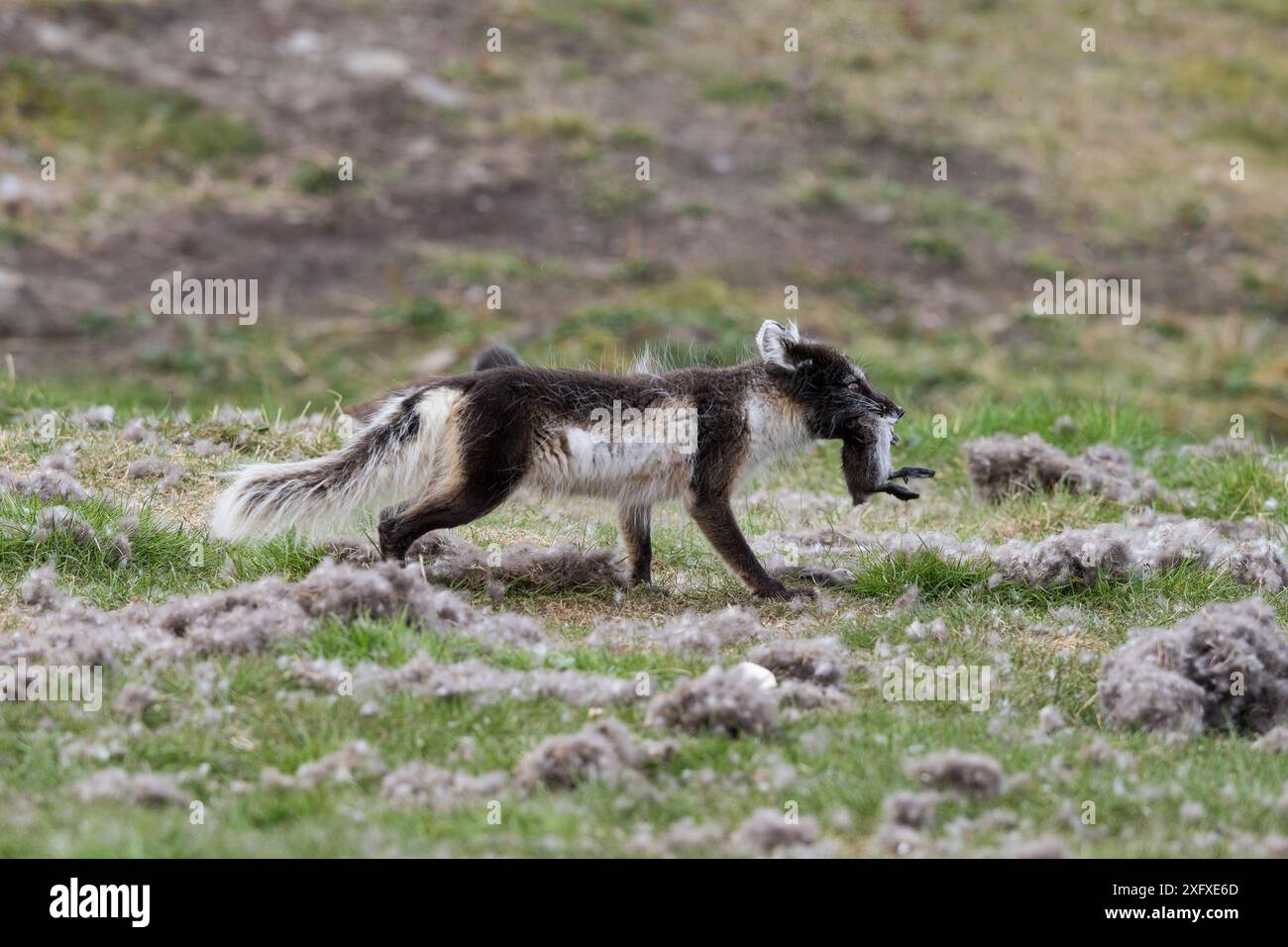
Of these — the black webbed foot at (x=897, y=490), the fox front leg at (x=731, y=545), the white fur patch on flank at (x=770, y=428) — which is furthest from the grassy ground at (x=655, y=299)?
the white fur patch on flank at (x=770, y=428)

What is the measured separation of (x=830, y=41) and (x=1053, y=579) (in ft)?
44.6

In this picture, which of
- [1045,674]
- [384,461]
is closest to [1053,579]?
[1045,674]

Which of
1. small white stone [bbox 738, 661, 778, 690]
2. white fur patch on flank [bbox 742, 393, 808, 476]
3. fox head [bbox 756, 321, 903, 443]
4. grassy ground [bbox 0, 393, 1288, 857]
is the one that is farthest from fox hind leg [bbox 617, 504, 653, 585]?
small white stone [bbox 738, 661, 778, 690]

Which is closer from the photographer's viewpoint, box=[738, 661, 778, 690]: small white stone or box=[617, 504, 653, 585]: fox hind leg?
box=[738, 661, 778, 690]: small white stone

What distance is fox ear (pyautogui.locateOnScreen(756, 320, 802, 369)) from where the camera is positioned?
289 inches

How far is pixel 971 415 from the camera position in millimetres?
10711

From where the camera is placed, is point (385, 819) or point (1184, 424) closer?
point (385, 819)

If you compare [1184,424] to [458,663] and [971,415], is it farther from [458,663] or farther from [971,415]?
[458,663]

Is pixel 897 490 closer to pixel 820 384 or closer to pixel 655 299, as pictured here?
pixel 820 384

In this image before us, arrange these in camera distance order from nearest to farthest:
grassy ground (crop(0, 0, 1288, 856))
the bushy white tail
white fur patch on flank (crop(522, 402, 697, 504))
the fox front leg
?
grassy ground (crop(0, 0, 1288, 856)) < the bushy white tail < white fur patch on flank (crop(522, 402, 697, 504)) < the fox front leg

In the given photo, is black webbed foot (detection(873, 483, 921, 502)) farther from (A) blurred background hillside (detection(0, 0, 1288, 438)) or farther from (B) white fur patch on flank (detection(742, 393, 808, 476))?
(A) blurred background hillside (detection(0, 0, 1288, 438))

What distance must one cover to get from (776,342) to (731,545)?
99 cm

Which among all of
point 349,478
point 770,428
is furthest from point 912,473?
point 349,478

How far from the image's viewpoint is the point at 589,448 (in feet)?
22.6
